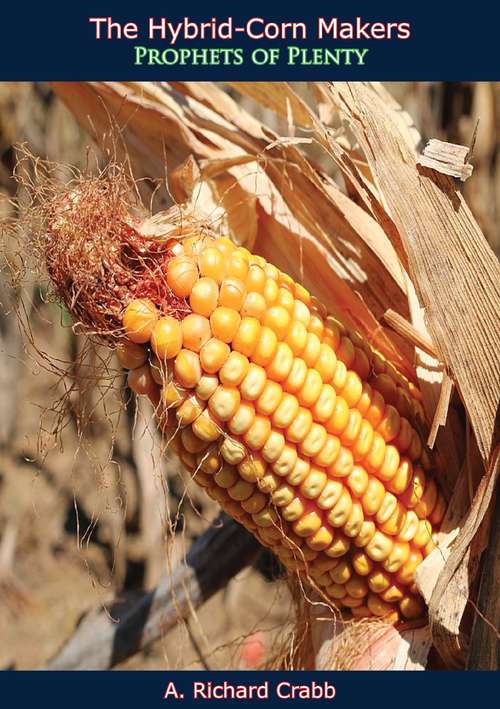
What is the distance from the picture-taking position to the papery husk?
1193 millimetres

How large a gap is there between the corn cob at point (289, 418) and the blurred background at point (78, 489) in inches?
76.6

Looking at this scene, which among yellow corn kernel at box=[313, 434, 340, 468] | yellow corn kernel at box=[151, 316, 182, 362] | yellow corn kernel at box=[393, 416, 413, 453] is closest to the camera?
yellow corn kernel at box=[151, 316, 182, 362]

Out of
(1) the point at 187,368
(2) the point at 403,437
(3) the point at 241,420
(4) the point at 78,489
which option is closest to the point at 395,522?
(2) the point at 403,437

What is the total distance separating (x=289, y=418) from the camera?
1110 millimetres

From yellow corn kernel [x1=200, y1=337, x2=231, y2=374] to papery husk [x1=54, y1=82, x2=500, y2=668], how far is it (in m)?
0.34

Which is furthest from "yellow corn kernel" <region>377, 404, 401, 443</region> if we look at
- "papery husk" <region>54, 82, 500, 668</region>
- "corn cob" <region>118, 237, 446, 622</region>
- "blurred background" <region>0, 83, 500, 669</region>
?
"blurred background" <region>0, 83, 500, 669</region>

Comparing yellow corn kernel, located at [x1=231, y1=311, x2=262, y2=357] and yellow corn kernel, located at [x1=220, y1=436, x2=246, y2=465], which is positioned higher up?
A: yellow corn kernel, located at [x1=231, y1=311, x2=262, y2=357]

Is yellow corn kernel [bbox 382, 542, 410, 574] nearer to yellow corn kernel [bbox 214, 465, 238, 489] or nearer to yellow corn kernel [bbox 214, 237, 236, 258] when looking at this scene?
yellow corn kernel [bbox 214, 465, 238, 489]

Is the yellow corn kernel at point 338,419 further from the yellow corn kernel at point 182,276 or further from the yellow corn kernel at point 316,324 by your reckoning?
the yellow corn kernel at point 182,276

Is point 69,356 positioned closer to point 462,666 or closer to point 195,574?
point 195,574

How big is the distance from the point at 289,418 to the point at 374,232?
44 cm

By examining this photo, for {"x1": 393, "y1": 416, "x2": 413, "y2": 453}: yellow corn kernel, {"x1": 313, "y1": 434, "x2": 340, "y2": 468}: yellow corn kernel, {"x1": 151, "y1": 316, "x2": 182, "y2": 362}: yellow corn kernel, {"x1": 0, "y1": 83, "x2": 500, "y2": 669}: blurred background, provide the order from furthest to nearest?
{"x1": 0, "y1": 83, "x2": 500, "y2": 669}: blurred background
{"x1": 393, "y1": 416, "x2": 413, "y2": 453}: yellow corn kernel
{"x1": 313, "y1": 434, "x2": 340, "y2": 468}: yellow corn kernel
{"x1": 151, "y1": 316, "x2": 182, "y2": 362}: yellow corn kernel

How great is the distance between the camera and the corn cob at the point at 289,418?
1069mm

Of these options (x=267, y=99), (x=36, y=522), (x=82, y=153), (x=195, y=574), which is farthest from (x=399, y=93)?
(x=36, y=522)
